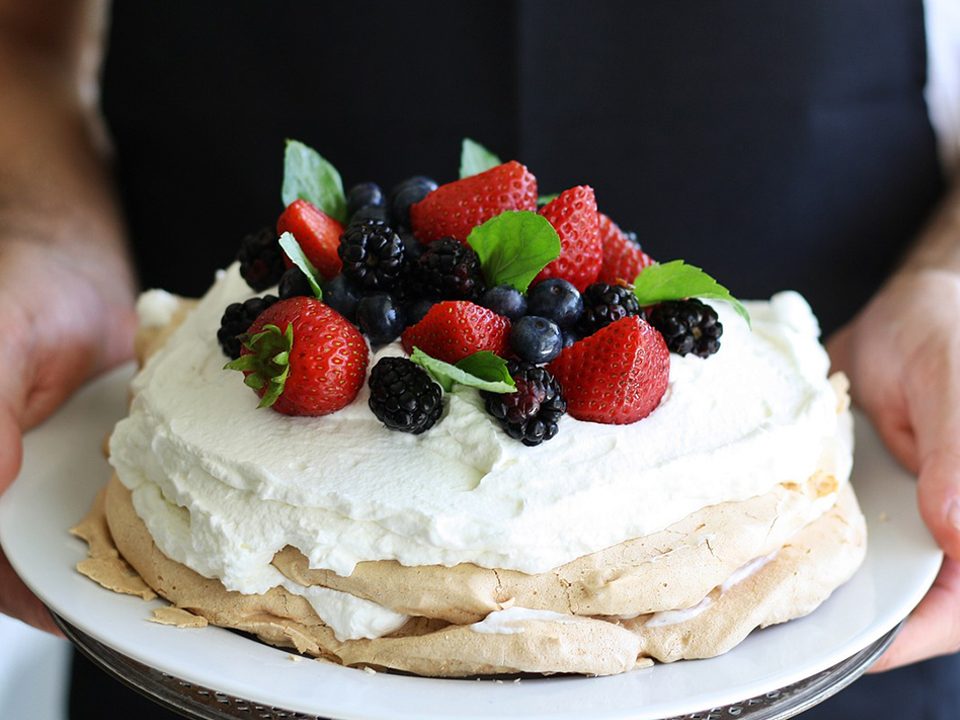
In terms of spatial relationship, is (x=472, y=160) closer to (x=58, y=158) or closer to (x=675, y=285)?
(x=675, y=285)

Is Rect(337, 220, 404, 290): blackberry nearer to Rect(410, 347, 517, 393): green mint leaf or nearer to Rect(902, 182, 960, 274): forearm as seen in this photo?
Rect(410, 347, 517, 393): green mint leaf

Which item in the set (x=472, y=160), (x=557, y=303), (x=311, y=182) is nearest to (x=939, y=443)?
(x=557, y=303)

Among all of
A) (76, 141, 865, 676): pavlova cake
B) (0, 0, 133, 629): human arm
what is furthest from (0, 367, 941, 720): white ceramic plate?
(0, 0, 133, 629): human arm

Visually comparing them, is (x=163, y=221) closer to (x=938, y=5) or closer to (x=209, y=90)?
(x=209, y=90)

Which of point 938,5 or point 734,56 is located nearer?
point 734,56

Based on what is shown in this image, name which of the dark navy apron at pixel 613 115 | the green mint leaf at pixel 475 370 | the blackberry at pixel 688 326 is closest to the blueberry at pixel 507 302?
the green mint leaf at pixel 475 370

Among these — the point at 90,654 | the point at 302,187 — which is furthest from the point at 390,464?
the point at 302,187
